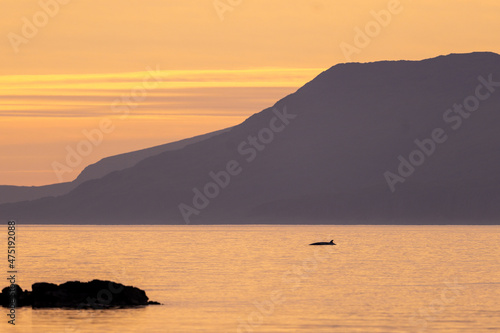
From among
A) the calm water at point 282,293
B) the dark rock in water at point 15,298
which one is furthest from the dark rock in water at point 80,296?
the calm water at point 282,293

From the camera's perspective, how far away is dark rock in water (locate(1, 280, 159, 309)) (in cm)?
7275

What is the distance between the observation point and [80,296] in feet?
242

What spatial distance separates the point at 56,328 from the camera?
6084 centimetres

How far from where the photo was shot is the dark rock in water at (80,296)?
2864 inches

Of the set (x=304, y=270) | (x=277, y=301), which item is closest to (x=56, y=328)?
(x=277, y=301)

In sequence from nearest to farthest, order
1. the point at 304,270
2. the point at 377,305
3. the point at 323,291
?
1. the point at 377,305
2. the point at 323,291
3. the point at 304,270

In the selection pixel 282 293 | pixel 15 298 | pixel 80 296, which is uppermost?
pixel 282 293

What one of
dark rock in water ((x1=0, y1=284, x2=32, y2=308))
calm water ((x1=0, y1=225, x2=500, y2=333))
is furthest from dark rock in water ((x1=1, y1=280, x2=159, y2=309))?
calm water ((x1=0, y1=225, x2=500, y2=333))

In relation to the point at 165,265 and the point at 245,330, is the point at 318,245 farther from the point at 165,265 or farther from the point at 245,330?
the point at 245,330

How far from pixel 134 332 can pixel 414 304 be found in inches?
1006

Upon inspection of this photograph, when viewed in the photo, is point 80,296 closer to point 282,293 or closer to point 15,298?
point 15,298

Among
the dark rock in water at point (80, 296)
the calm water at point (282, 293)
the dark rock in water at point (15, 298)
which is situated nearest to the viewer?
the calm water at point (282, 293)

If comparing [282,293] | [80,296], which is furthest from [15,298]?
[282,293]

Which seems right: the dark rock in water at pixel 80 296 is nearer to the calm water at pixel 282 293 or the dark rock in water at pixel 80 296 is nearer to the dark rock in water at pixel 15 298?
the dark rock in water at pixel 15 298
